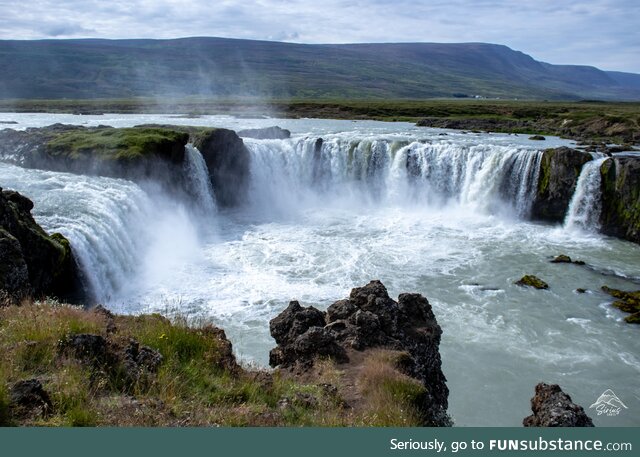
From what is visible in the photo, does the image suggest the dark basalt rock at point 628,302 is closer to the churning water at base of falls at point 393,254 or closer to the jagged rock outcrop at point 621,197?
the churning water at base of falls at point 393,254

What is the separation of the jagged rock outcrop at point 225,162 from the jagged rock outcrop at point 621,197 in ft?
82.2

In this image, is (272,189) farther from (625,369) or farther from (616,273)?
(625,369)

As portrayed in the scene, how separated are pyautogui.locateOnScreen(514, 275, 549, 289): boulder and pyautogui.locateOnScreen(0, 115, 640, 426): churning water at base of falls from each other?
446 millimetres

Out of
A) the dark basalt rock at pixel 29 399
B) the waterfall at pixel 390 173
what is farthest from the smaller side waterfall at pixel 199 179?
the dark basalt rock at pixel 29 399

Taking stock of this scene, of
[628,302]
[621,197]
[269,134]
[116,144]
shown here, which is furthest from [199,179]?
[621,197]

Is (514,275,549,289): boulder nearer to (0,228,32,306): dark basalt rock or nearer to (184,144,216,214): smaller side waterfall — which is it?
(0,228,32,306): dark basalt rock

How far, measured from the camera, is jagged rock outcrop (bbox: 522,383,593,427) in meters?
8.06

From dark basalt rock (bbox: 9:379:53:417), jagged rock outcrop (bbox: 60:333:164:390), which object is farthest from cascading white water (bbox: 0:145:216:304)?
dark basalt rock (bbox: 9:379:53:417)

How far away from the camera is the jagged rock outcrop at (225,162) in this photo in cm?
3841

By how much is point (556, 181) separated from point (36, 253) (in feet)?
104

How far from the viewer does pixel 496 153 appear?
38156mm

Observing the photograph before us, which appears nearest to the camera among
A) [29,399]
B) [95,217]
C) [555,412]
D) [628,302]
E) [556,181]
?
[29,399]

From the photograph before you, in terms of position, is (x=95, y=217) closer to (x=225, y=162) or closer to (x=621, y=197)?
(x=225, y=162)

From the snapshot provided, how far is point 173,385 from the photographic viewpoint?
23.9ft
